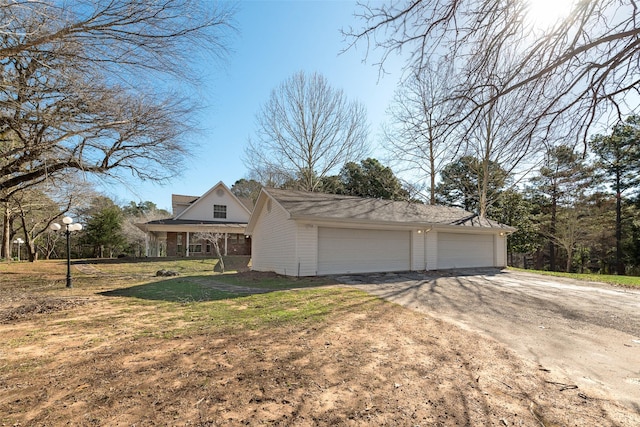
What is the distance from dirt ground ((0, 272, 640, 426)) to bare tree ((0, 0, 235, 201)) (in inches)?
157

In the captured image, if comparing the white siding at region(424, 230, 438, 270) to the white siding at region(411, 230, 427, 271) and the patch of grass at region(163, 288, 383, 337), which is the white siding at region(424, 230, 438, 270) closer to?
the white siding at region(411, 230, 427, 271)

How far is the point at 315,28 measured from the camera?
507 cm

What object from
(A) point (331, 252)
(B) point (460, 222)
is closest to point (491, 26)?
(A) point (331, 252)

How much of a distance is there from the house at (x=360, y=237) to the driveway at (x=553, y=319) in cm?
144

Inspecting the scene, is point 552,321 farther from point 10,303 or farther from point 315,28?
point 10,303

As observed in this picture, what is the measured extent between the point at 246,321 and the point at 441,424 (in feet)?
11.4

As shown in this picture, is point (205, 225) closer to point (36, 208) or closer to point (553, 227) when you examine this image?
point (36, 208)

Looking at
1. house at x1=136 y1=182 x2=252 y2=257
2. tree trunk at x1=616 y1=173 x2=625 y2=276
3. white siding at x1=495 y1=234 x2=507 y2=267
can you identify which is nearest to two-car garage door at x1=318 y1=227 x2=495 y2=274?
white siding at x1=495 y1=234 x2=507 y2=267

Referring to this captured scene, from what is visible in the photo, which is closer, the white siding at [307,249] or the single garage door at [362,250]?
the white siding at [307,249]

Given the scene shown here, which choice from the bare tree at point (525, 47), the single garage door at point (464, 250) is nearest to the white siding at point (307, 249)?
the single garage door at point (464, 250)

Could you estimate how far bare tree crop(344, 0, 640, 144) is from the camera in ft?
11.5

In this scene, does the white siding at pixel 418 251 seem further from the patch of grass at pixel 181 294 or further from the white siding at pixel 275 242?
the patch of grass at pixel 181 294

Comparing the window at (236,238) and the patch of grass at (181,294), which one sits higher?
the window at (236,238)

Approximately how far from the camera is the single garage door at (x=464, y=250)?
14698mm
